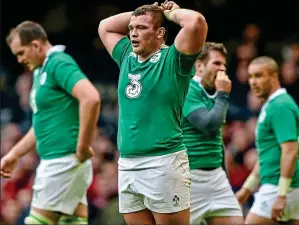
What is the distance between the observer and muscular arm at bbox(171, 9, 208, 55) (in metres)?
5.43

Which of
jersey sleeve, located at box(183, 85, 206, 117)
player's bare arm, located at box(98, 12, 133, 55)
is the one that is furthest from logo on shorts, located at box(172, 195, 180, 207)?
jersey sleeve, located at box(183, 85, 206, 117)

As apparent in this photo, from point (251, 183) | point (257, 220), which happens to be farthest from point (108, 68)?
point (257, 220)

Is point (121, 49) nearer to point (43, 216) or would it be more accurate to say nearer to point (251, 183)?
point (43, 216)

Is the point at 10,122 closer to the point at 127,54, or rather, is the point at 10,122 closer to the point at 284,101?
the point at 284,101

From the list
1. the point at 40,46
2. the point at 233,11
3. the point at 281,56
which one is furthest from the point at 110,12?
the point at 40,46

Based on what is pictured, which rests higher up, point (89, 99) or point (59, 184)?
point (89, 99)

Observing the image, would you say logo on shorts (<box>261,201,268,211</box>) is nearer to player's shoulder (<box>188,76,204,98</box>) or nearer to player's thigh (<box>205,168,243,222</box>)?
player's thigh (<box>205,168,243,222</box>)

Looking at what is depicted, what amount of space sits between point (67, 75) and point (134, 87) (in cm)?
137

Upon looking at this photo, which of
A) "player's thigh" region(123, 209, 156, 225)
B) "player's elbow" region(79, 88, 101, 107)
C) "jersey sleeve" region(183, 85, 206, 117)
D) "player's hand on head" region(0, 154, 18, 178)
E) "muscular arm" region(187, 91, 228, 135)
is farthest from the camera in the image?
"player's hand on head" region(0, 154, 18, 178)

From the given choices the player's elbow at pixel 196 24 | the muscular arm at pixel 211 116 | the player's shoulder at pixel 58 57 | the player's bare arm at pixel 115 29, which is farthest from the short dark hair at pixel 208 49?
the player's elbow at pixel 196 24

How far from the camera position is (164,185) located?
219 inches

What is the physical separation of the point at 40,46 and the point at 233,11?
19.5ft

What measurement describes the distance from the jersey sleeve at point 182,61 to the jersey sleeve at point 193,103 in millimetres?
1114

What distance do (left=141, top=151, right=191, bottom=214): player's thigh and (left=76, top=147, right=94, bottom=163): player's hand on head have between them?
143cm
